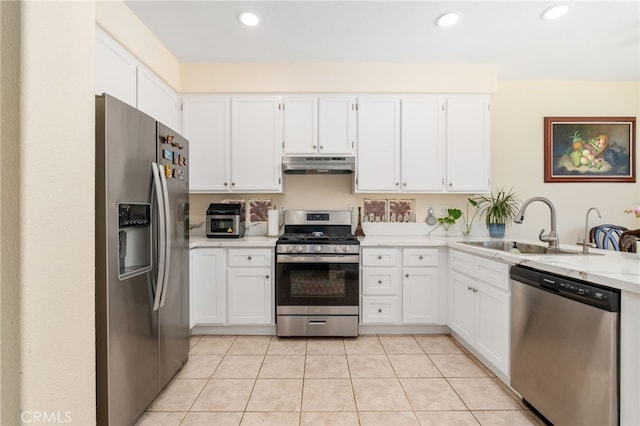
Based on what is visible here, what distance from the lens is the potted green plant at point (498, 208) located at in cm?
324

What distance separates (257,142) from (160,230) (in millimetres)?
1605

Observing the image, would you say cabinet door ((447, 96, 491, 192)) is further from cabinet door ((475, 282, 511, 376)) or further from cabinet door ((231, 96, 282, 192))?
cabinet door ((231, 96, 282, 192))

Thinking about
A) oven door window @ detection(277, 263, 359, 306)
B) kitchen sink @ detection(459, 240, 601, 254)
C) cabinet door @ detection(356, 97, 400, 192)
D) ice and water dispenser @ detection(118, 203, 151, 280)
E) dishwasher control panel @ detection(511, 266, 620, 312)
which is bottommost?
oven door window @ detection(277, 263, 359, 306)

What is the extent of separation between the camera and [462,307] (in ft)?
8.41

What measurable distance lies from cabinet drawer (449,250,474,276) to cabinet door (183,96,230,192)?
7.80 ft

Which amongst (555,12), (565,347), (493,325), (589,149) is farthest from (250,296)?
(589,149)

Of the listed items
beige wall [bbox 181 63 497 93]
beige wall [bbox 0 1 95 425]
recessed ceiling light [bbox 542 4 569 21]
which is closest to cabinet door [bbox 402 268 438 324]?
beige wall [bbox 181 63 497 93]

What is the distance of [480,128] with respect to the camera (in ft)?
10.2

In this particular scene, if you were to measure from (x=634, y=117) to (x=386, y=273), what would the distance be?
Answer: 3.43m

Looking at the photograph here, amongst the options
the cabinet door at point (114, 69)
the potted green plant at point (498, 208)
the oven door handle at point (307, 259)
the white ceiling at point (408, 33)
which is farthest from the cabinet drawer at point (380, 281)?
the cabinet door at point (114, 69)

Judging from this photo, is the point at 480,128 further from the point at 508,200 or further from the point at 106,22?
the point at 106,22

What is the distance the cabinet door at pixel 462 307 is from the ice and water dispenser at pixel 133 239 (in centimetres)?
239

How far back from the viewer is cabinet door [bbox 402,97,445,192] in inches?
122

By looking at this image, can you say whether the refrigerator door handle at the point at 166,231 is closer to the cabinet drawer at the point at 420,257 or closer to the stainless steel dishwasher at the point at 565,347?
the cabinet drawer at the point at 420,257
